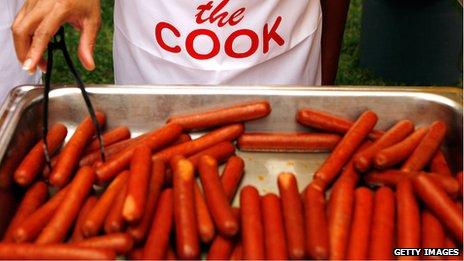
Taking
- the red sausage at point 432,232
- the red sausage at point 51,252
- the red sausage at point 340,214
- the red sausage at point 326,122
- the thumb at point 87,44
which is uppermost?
the thumb at point 87,44

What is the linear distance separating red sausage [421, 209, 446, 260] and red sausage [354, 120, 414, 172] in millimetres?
233

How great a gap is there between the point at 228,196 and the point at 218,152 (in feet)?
0.57

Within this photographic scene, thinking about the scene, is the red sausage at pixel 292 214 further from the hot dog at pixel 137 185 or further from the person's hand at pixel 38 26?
the person's hand at pixel 38 26

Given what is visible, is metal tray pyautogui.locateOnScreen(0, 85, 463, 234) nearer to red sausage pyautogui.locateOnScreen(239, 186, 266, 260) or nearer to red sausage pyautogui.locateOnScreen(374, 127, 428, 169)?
red sausage pyautogui.locateOnScreen(374, 127, 428, 169)

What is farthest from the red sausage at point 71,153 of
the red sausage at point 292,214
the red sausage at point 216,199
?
the red sausage at point 292,214

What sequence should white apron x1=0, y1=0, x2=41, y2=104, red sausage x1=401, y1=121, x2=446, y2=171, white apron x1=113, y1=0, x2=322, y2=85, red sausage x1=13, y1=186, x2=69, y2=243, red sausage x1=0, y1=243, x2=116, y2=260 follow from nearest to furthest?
red sausage x1=0, y1=243, x2=116, y2=260 < red sausage x1=13, y1=186, x2=69, y2=243 < red sausage x1=401, y1=121, x2=446, y2=171 < white apron x1=113, y1=0, x2=322, y2=85 < white apron x1=0, y1=0, x2=41, y2=104

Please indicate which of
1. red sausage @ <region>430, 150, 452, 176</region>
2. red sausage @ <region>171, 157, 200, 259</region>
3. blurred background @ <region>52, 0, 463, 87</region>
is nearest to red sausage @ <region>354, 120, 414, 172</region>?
red sausage @ <region>430, 150, 452, 176</region>

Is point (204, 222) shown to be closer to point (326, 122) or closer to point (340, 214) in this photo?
point (340, 214)

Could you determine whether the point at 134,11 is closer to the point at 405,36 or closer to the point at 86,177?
the point at 86,177

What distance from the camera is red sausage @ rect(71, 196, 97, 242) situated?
1671 millimetres

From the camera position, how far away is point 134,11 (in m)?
2.45

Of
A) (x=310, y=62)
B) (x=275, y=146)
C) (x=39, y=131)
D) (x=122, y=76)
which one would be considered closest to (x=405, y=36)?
(x=310, y=62)

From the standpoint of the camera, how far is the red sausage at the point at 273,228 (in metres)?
1.56

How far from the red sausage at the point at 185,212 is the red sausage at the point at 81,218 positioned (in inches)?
8.9
